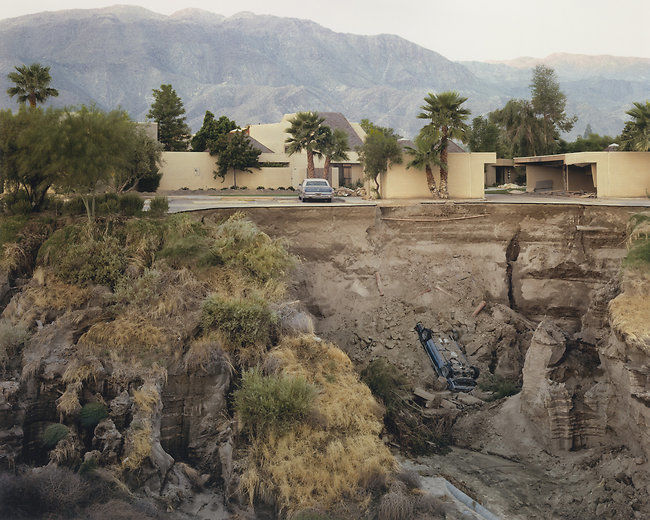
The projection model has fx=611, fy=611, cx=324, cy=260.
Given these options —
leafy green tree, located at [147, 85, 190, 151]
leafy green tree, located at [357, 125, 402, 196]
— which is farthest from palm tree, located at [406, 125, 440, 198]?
leafy green tree, located at [147, 85, 190, 151]

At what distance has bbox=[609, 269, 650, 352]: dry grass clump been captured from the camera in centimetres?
1511

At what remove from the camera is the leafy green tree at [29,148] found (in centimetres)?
1708

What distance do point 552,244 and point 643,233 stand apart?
184 inches

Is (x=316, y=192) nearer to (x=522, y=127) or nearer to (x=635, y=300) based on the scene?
(x=635, y=300)

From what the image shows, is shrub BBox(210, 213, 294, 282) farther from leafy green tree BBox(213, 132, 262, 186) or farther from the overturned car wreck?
leafy green tree BBox(213, 132, 262, 186)

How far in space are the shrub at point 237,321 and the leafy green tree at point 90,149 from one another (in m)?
5.73

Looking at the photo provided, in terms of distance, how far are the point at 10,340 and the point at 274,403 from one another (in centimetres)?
632

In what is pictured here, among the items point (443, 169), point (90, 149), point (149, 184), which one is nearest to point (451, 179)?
point (443, 169)

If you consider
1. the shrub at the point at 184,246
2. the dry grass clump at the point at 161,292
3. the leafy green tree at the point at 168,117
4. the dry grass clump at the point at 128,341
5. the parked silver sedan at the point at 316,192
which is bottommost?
the dry grass clump at the point at 128,341

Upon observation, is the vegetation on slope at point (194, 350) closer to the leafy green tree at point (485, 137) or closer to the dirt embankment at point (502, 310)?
the dirt embankment at point (502, 310)

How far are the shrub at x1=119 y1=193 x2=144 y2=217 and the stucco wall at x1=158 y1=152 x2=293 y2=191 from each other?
20714 millimetres

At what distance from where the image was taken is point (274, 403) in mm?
12211

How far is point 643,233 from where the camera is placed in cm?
2028

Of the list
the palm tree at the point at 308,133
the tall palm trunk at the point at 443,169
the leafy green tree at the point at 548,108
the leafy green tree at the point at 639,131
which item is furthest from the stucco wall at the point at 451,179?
the leafy green tree at the point at 548,108
